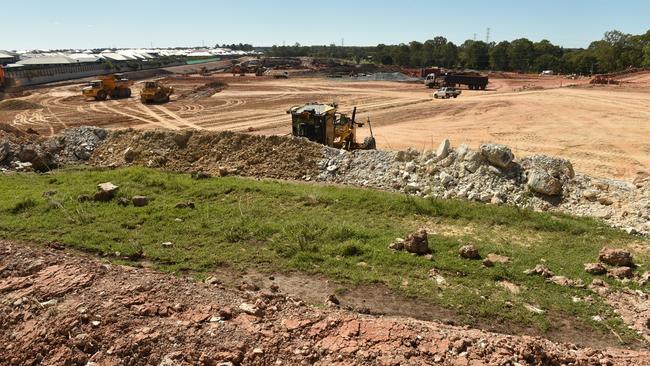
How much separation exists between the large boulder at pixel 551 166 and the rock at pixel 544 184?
0.48 metres

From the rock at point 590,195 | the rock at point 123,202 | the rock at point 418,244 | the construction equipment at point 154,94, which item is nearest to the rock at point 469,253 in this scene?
the rock at point 418,244

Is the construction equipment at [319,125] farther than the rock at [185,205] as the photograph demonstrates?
Yes

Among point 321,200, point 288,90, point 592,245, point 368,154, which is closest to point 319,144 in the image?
point 368,154

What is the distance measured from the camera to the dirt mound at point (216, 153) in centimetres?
1855

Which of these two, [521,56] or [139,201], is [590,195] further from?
[521,56]

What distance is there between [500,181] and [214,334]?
11065 millimetres

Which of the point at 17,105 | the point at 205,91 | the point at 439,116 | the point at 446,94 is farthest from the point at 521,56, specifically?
the point at 17,105

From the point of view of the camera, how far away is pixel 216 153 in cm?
1970

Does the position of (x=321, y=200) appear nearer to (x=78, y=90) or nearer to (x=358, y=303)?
(x=358, y=303)

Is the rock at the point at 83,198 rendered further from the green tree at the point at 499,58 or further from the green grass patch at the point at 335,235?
the green tree at the point at 499,58

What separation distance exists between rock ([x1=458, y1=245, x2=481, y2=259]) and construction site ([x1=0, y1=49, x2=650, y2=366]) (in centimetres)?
3

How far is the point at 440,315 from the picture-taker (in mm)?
8578

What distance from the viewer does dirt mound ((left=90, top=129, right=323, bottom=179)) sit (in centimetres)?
1855

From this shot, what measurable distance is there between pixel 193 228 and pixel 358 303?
529cm
